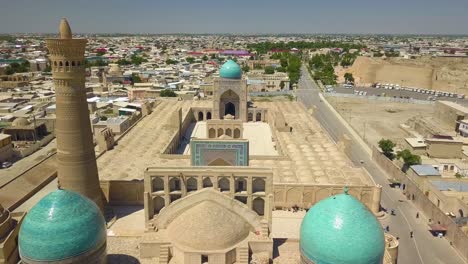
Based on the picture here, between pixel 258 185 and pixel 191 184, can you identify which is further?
pixel 191 184

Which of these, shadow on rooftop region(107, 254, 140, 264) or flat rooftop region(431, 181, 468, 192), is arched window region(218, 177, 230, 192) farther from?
flat rooftop region(431, 181, 468, 192)

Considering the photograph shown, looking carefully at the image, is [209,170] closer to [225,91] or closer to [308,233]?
[308,233]

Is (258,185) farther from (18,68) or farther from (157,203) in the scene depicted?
(18,68)

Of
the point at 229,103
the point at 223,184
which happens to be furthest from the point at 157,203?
the point at 229,103

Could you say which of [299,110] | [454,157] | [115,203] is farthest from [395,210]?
[299,110]

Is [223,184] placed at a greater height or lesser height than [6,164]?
greater

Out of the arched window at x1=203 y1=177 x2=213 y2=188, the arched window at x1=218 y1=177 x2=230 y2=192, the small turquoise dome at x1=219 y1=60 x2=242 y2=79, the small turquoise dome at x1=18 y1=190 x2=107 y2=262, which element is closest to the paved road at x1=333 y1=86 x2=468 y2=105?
the small turquoise dome at x1=219 y1=60 x2=242 y2=79

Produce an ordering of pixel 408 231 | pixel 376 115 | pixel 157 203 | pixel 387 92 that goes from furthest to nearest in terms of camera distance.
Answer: pixel 387 92
pixel 376 115
pixel 408 231
pixel 157 203
